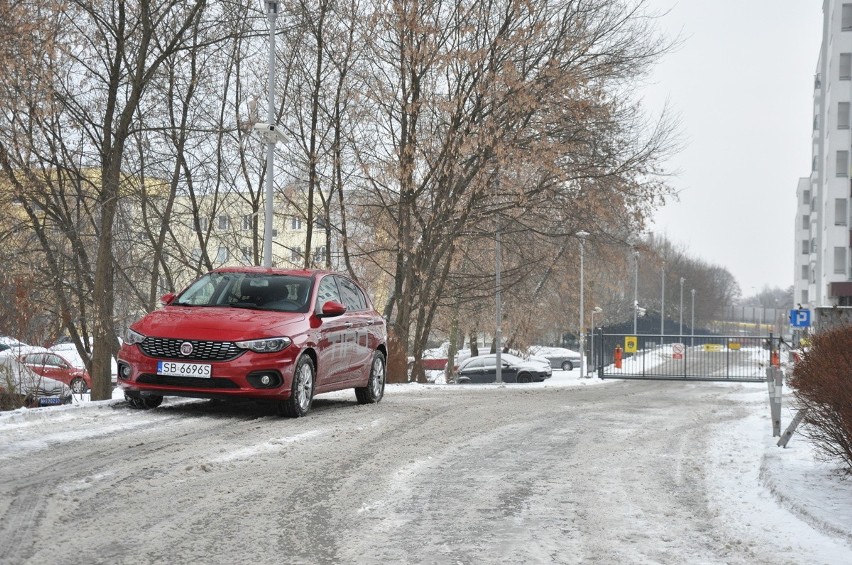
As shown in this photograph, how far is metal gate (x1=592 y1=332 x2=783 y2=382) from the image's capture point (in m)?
35.8

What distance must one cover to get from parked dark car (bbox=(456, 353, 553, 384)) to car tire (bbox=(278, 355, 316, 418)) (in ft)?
112

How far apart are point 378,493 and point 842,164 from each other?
2452 inches

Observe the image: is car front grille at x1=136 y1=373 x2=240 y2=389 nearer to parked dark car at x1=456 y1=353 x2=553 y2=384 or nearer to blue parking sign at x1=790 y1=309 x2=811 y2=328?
parked dark car at x1=456 y1=353 x2=553 y2=384

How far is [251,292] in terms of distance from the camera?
42.0 feet

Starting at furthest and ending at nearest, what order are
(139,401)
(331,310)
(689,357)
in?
(689,357) < (331,310) < (139,401)

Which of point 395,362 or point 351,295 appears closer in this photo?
point 351,295

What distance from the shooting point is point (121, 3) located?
21234 millimetres

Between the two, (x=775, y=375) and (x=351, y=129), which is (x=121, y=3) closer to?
(x=351, y=129)

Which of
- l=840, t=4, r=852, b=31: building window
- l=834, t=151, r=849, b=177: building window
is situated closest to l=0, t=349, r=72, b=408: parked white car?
l=834, t=151, r=849, b=177: building window

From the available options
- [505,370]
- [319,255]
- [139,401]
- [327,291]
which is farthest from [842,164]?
[139,401]

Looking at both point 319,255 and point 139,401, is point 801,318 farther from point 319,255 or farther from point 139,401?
point 139,401


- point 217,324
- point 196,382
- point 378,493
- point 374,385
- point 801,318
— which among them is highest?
point 801,318

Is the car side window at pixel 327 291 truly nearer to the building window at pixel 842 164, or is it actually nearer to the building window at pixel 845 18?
the building window at pixel 842 164

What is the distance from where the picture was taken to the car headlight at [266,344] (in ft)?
36.9
